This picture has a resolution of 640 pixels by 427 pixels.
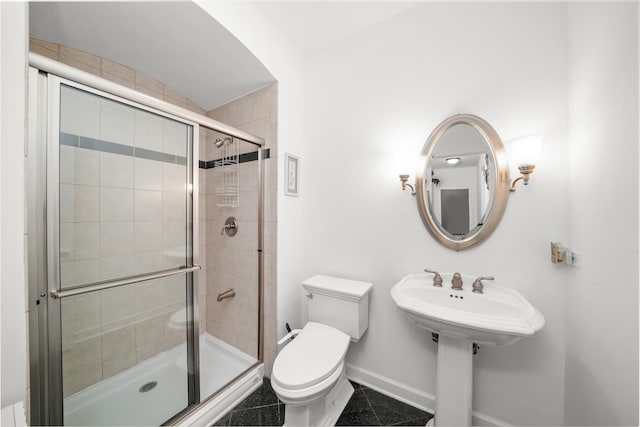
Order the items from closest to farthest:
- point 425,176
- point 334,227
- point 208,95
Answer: point 425,176
point 334,227
point 208,95

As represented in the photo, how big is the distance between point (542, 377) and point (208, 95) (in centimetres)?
300

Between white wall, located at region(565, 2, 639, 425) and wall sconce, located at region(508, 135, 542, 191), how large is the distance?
0.15 meters

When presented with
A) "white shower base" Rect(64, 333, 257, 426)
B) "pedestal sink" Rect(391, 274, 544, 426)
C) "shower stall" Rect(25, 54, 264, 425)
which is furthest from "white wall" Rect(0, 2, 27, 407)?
"pedestal sink" Rect(391, 274, 544, 426)

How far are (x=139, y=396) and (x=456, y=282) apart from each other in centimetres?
201

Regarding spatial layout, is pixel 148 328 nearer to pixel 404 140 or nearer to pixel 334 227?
pixel 334 227

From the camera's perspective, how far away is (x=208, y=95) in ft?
6.64

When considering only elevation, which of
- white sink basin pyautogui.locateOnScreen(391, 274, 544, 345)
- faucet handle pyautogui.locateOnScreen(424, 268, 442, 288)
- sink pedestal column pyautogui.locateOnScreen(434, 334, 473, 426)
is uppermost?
faucet handle pyautogui.locateOnScreen(424, 268, 442, 288)

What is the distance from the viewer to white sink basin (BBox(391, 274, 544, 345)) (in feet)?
3.08

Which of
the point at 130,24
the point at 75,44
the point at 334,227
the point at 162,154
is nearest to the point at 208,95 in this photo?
the point at 130,24

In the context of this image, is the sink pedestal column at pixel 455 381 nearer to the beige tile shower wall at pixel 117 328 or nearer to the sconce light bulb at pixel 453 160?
the sconce light bulb at pixel 453 160

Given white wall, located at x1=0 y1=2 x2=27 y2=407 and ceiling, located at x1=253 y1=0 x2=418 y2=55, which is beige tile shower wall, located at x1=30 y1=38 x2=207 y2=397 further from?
ceiling, located at x1=253 y1=0 x2=418 y2=55

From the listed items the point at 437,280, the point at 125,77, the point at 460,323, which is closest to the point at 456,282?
the point at 437,280

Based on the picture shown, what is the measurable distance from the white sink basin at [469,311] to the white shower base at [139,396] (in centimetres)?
145

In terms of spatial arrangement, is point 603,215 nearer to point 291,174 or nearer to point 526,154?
point 526,154
